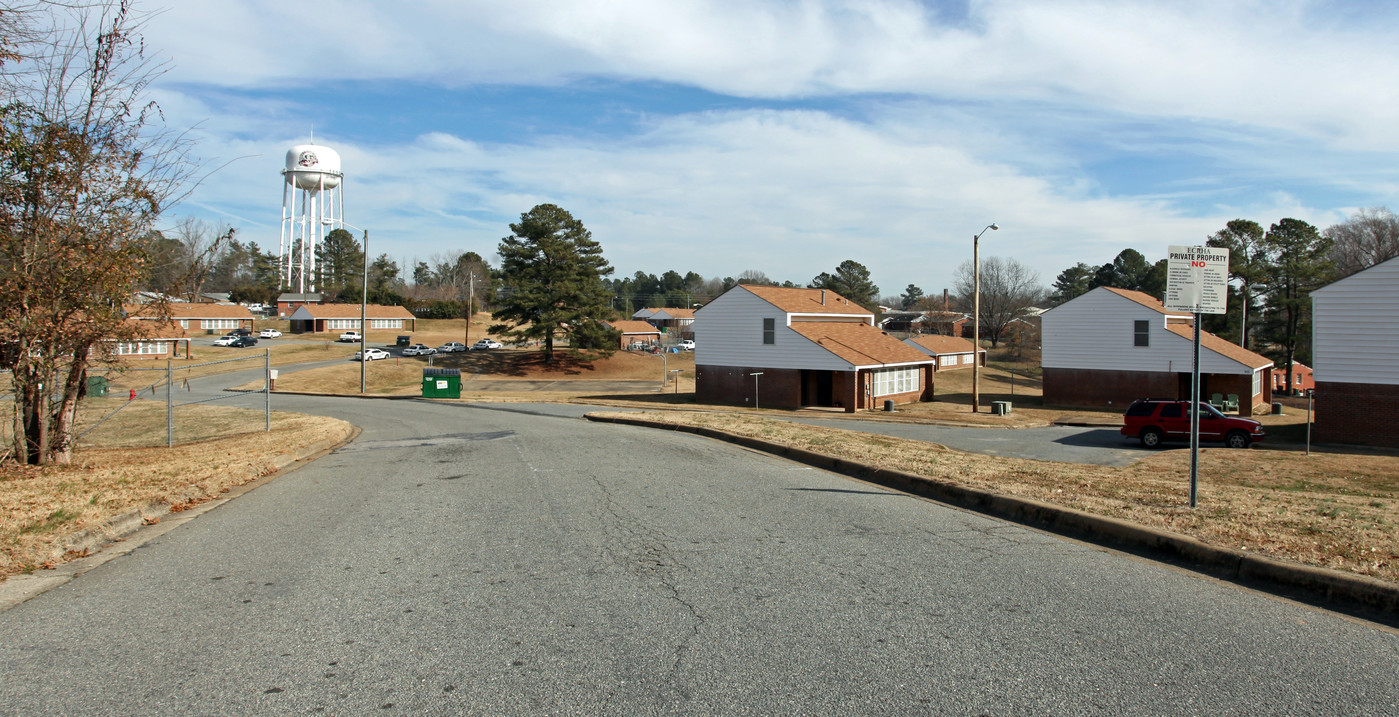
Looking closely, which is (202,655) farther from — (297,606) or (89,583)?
(89,583)

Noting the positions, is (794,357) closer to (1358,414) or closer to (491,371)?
(1358,414)

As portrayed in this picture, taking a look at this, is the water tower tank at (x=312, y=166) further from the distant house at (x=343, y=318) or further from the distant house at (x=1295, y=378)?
the distant house at (x=1295, y=378)

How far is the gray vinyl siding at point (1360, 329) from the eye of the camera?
30.4 meters

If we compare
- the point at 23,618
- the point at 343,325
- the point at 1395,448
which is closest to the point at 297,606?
the point at 23,618

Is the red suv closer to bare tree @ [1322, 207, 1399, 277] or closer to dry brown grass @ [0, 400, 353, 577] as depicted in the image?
dry brown grass @ [0, 400, 353, 577]

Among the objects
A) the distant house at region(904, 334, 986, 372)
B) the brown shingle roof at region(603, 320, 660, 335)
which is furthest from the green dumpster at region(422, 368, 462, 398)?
the brown shingle roof at region(603, 320, 660, 335)

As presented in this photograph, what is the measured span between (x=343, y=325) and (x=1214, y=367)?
9658 centimetres

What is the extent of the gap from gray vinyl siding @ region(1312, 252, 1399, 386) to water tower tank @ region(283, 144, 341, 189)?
112 m

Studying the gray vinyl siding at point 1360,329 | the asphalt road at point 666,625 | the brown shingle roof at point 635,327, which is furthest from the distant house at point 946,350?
the asphalt road at point 666,625

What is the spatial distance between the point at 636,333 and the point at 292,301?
160ft

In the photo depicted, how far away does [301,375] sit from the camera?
5991 cm

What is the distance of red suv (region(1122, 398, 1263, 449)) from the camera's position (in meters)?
26.6

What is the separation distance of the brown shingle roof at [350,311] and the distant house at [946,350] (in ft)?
222

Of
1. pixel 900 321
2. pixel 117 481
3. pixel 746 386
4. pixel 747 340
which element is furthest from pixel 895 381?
pixel 900 321
